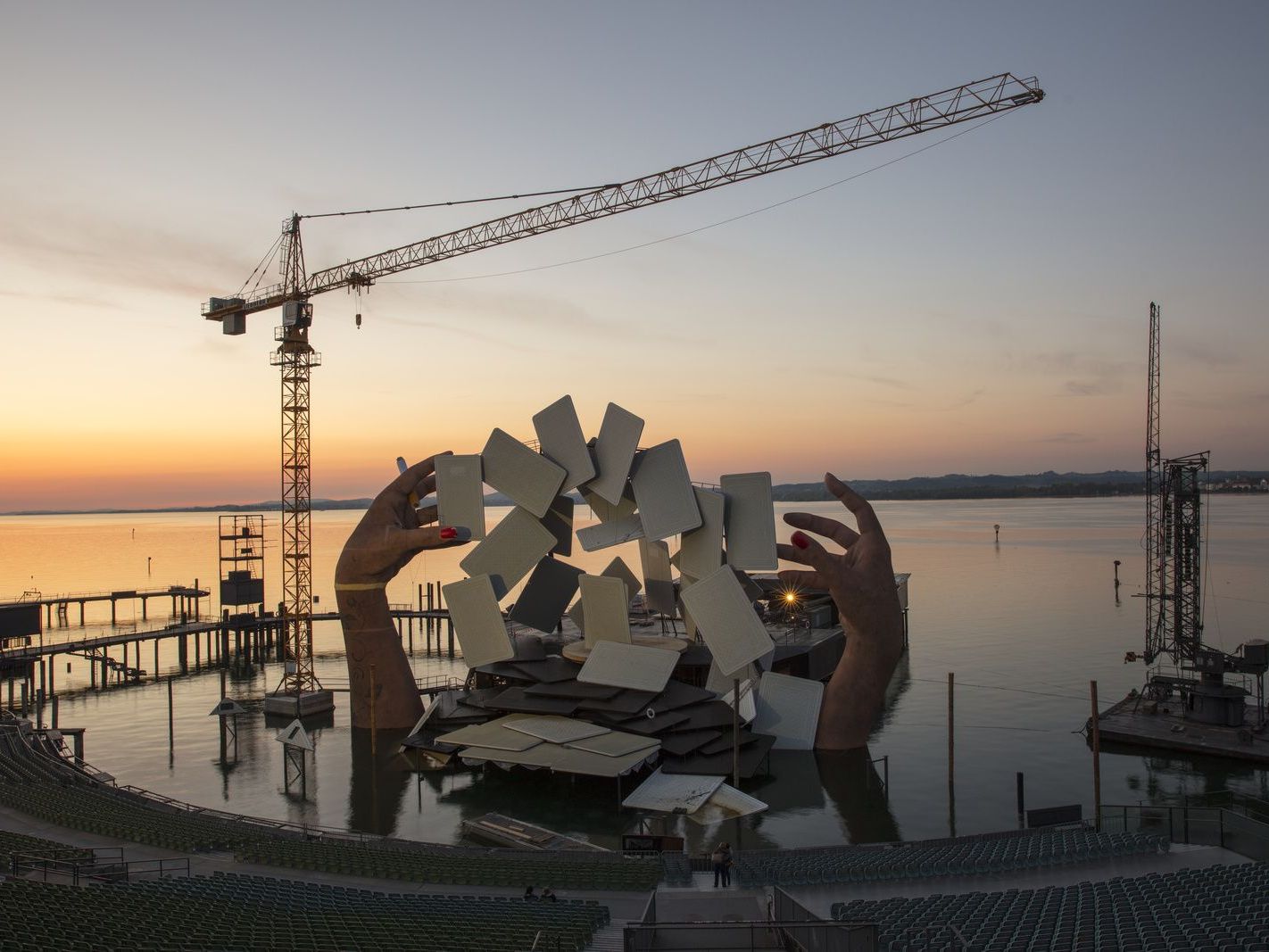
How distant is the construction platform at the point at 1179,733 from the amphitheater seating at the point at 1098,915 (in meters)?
15.3

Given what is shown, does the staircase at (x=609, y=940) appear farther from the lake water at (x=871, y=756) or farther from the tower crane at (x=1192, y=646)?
the tower crane at (x=1192, y=646)

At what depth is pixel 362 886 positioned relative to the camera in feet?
53.5

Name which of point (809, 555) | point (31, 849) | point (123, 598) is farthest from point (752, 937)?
point (123, 598)

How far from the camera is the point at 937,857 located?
1816 centimetres

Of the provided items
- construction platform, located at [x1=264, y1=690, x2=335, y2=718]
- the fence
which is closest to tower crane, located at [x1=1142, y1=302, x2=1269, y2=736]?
the fence

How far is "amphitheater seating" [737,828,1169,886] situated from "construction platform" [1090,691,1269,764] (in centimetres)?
1160

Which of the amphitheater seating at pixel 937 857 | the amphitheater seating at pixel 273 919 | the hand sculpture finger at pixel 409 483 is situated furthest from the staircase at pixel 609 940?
the hand sculpture finger at pixel 409 483

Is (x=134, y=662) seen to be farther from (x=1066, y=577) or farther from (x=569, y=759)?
(x=1066, y=577)

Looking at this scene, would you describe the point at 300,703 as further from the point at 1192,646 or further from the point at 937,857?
the point at 1192,646

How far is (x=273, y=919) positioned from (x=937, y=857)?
12.1m

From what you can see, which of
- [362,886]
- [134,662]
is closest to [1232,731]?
[362,886]

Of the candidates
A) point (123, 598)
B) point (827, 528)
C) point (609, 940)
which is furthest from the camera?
point (123, 598)

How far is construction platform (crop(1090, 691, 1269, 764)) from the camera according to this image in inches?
1128

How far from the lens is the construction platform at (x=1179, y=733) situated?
2866 centimetres
